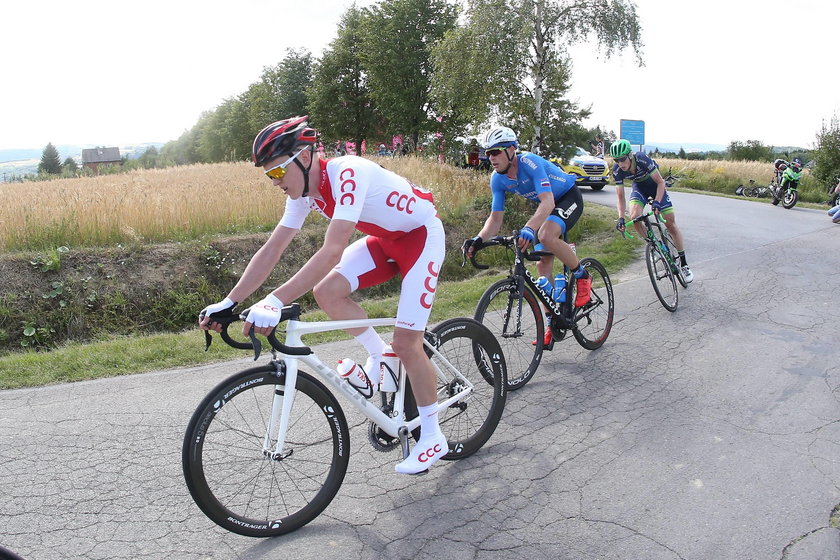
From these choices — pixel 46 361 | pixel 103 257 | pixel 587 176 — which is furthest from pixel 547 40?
pixel 46 361

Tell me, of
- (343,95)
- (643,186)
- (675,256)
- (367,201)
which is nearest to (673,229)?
(675,256)

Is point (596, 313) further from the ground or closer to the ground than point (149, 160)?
closer to the ground

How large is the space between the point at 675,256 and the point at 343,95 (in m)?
39.8

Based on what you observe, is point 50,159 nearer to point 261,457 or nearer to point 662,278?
point 662,278

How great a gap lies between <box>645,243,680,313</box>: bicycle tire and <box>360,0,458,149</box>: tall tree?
28.8 m

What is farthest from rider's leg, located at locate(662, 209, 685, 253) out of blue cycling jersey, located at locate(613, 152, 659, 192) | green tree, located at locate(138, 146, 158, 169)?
green tree, located at locate(138, 146, 158, 169)

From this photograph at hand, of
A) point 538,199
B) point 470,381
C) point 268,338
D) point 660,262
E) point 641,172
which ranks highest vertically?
point 641,172

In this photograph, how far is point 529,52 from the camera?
20.4 m

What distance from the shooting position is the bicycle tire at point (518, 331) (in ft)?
18.2

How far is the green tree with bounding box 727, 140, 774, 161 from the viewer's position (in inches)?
1742

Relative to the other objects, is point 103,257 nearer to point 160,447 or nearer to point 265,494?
point 160,447

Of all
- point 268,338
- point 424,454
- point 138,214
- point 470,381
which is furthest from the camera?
point 138,214

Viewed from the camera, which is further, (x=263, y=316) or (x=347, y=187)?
(x=347, y=187)

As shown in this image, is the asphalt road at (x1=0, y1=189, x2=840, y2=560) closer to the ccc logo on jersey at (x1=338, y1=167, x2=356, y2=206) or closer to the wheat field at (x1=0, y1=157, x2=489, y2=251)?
the ccc logo on jersey at (x1=338, y1=167, x2=356, y2=206)
